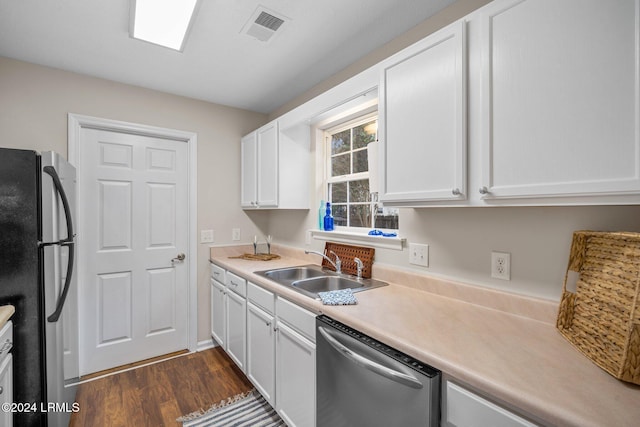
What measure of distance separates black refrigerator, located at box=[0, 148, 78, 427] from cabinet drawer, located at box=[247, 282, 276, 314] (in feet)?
3.27

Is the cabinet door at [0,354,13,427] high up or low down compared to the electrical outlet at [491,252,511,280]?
down

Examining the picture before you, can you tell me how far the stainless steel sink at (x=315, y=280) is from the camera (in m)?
1.77

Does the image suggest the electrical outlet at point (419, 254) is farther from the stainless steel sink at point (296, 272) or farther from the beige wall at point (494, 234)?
the stainless steel sink at point (296, 272)

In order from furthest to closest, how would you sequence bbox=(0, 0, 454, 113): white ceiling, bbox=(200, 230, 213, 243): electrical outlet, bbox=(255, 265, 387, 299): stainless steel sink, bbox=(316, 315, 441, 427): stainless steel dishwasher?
bbox=(200, 230, 213, 243): electrical outlet
bbox=(255, 265, 387, 299): stainless steel sink
bbox=(0, 0, 454, 113): white ceiling
bbox=(316, 315, 441, 427): stainless steel dishwasher

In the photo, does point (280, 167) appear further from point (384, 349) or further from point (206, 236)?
point (384, 349)

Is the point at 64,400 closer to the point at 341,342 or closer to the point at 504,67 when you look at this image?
the point at 341,342

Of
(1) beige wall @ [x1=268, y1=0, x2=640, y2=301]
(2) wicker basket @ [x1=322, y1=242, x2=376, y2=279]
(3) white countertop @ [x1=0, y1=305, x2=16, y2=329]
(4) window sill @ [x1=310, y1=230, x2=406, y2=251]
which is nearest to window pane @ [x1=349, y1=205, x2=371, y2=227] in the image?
(4) window sill @ [x1=310, y1=230, x2=406, y2=251]

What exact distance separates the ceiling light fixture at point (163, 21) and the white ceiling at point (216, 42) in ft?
0.19

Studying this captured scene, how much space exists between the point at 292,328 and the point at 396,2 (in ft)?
5.96

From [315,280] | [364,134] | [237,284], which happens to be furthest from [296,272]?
[364,134]

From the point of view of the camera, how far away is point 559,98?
3.02ft

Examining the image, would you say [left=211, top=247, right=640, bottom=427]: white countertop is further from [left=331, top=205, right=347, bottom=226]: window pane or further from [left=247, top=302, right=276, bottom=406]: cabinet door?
[left=331, top=205, right=347, bottom=226]: window pane

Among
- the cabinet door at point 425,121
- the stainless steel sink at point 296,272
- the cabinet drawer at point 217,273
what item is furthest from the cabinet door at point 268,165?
the cabinet door at point 425,121

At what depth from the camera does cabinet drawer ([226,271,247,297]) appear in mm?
2147
